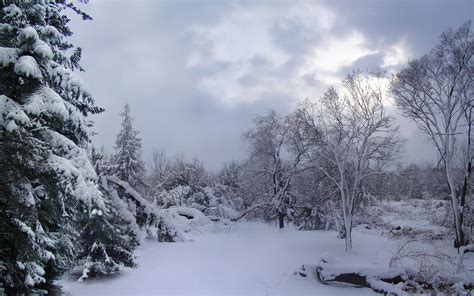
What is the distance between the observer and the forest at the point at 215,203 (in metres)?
5.37

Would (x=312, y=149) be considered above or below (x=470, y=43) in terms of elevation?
below

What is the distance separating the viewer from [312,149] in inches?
984

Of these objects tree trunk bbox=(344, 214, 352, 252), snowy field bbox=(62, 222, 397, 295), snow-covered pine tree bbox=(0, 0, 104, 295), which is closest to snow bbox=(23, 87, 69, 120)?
snow-covered pine tree bbox=(0, 0, 104, 295)

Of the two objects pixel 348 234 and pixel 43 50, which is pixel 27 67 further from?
pixel 348 234

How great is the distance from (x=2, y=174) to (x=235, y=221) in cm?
3046

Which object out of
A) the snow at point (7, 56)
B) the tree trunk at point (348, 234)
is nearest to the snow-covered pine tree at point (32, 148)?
the snow at point (7, 56)

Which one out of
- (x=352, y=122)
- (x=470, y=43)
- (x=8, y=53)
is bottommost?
(x=8, y=53)

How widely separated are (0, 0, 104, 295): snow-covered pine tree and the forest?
0.02 metres

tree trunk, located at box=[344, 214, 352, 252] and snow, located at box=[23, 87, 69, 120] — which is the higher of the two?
snow, located at box=[23, 87, 69, 120]

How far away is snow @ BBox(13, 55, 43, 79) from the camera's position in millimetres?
4867

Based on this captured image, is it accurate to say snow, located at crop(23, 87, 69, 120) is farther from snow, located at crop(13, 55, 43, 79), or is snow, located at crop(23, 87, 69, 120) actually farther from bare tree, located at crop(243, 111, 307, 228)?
bare tree, located at crop(243, 111, 307, 228)

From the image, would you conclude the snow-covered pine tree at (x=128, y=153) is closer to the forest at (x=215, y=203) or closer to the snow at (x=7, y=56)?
the forest at (x=215, y=203)

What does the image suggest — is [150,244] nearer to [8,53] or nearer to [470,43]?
[8,53]

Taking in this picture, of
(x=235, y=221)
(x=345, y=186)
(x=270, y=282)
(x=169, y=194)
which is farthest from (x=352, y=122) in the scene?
(x=169, y=194)
